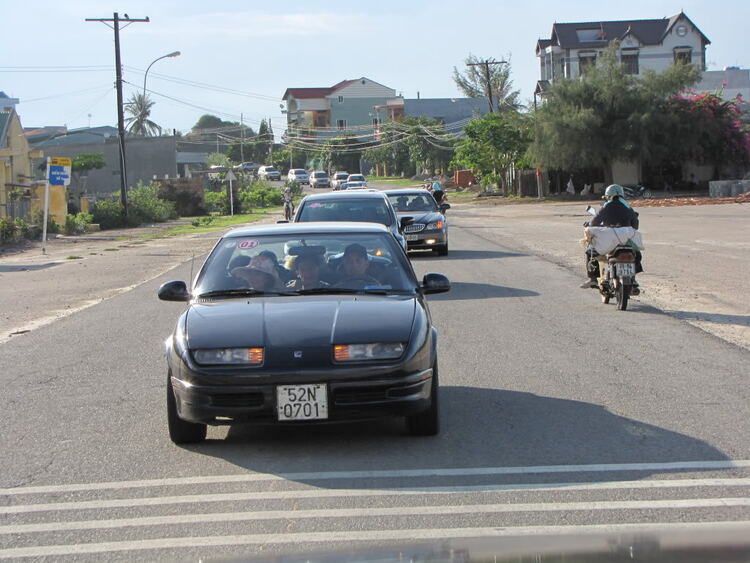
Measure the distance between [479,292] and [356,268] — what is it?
8.65 m

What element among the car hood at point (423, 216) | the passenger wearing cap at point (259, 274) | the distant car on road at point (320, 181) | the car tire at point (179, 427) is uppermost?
the distant car on road at point (320, 181)

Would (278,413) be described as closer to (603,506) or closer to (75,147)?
(603,506)

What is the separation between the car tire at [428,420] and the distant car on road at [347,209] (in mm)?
9816

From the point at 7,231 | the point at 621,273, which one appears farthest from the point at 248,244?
the point at 7,231

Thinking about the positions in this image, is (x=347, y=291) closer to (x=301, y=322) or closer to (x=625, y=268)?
(x=301, y=322)

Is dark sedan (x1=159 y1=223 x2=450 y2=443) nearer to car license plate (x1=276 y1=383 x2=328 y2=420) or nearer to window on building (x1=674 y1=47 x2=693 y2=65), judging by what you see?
car license plate (x1=276 y1=383 x2=328 y2=420)

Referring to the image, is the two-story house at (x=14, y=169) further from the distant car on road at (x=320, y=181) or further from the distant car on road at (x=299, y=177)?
the distant car on road at (x=299, y=177)

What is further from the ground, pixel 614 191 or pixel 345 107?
pixel 345 107

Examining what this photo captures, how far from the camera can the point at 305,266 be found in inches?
318

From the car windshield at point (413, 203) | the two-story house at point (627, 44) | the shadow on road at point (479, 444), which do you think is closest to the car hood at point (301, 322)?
the shadow on road at point (479, 444)

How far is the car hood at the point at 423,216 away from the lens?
2388 cm

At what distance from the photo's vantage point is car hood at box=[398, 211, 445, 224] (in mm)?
23875

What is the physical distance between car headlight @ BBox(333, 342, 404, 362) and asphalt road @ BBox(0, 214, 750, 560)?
645 mm

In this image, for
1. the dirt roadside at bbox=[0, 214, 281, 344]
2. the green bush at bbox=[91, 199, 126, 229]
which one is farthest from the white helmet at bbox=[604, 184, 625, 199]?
the green bush at bbox=[91, 199, 126, 229]
